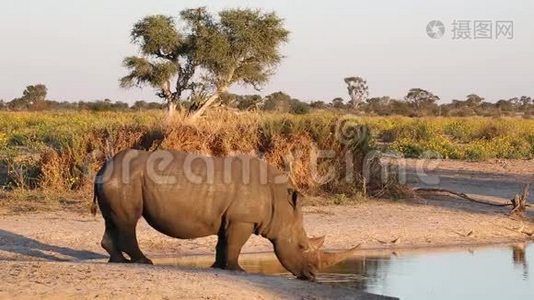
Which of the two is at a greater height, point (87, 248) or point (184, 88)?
point (184, 88)

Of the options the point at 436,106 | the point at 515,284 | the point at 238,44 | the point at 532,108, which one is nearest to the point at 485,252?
the point at 515,284

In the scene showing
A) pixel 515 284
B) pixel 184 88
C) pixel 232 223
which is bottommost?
pixel 515 284

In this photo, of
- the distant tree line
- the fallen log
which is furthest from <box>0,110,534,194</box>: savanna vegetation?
the distant tree line

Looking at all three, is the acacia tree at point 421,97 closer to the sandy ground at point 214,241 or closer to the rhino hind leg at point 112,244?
the sandy ground at point 214,241

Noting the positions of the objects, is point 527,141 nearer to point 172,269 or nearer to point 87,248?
point 87,248

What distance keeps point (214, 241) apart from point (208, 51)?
2339 cm

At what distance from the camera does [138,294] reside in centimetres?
881

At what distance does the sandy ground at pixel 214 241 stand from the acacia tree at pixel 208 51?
14.6 metres

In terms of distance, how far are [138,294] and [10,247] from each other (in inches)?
220

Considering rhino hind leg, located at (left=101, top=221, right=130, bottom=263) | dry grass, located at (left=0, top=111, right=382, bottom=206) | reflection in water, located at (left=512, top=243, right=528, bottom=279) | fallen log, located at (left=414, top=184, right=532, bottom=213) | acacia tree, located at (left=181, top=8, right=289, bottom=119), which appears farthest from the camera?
acacia tree, located at (left=181, top=8, right=289, bottom=119)

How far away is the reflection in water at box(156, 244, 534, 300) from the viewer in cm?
1139

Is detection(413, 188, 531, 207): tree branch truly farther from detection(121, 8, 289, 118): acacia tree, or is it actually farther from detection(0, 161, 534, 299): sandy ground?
detection(121, 8, 289, 118): acacia tree

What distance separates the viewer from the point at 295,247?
35.4 feet

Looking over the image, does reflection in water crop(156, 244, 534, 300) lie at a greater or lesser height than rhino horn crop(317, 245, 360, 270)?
lesser
